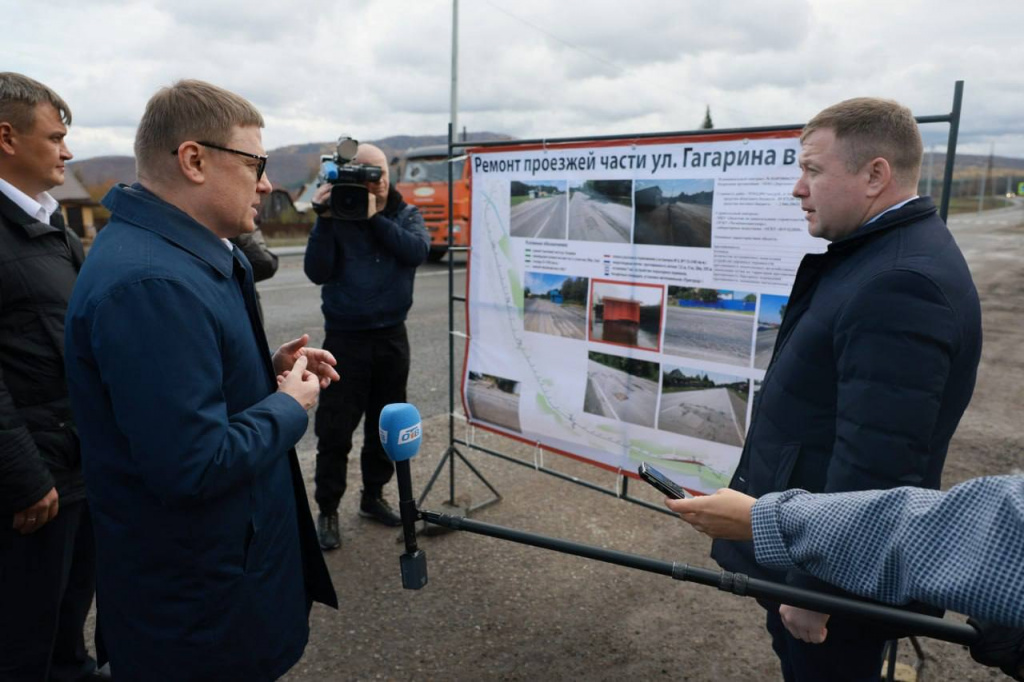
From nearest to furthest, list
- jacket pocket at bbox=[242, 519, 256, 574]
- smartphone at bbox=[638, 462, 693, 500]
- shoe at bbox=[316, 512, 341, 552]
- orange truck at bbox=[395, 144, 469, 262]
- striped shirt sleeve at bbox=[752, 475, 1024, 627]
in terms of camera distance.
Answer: striped shirt sleeve at bbox=[752, 475, 1024, 627] < smartphone at bbox=[638, 462, 693, 500] < jacket pocket at bbox=[242, 519, 256, 574] < shoe at bbox=[316, 512, 341, 552] < orange truck at bbox=[395, 144, 469, 262]

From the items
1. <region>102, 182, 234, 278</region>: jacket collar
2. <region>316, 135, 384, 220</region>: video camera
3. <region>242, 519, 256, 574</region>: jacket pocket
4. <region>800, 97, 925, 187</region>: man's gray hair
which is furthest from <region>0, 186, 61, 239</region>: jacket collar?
<region>800, 97, 925, 187</region>: man's gray hair

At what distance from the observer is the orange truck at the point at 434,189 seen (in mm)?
17203

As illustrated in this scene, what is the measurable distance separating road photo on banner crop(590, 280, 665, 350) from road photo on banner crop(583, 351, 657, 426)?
10 cm

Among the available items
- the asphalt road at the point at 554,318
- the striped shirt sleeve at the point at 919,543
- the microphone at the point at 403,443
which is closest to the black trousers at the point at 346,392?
the asphalt road at the point at 554,318

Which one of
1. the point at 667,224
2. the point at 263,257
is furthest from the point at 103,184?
the point at 667,224

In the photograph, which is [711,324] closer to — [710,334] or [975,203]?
[710,334]

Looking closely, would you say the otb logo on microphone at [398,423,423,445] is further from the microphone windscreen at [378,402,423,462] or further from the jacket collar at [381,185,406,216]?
the jacket collar at [381,185,406,216]

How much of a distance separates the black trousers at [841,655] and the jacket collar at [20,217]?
2665 millimetres

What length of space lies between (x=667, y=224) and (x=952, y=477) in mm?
3295

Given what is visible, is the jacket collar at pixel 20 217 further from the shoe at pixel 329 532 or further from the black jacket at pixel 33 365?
the shoe at pixel 329 532

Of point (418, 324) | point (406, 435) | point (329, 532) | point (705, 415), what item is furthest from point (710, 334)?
point (418, 324)

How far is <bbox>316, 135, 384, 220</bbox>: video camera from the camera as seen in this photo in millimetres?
3695

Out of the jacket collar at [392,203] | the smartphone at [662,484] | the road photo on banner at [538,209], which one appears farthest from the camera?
the jacket collar at [392,203]

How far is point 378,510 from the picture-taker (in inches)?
163
